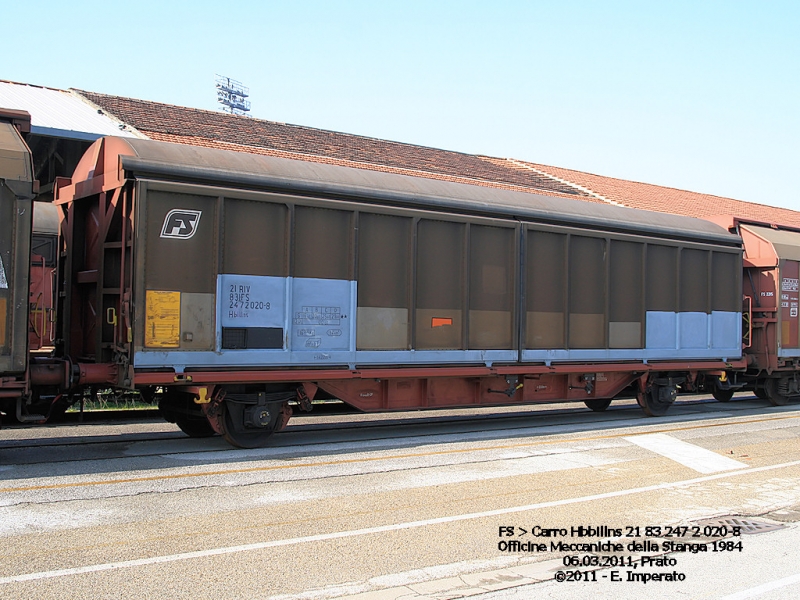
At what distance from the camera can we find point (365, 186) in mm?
10727

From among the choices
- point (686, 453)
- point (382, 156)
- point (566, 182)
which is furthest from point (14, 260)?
point (566, 182)

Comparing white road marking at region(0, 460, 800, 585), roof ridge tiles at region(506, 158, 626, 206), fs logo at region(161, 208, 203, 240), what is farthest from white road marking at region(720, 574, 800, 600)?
roof ridge tiles at region(506, 158, 626, 206)

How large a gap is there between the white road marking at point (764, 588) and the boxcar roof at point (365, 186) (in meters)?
6.97

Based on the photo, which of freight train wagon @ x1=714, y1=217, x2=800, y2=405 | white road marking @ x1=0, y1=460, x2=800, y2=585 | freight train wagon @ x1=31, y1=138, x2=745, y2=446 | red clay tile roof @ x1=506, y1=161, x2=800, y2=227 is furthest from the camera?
red clay tile roof @ x1=506, y1=161, x2=800, y2=227

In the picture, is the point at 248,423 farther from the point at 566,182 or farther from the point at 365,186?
the point at 566,182

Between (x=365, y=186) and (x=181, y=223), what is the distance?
2.66 m

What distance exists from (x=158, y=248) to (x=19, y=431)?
424 cm

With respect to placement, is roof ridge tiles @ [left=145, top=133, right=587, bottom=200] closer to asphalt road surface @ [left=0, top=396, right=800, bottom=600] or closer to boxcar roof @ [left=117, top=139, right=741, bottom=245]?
boxcar roof @ [left=117, top=139, right=741, bottom=245]

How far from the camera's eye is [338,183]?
1048 cm

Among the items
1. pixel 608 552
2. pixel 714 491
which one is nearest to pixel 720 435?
pixel 714 491

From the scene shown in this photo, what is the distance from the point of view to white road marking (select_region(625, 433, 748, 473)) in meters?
9.52

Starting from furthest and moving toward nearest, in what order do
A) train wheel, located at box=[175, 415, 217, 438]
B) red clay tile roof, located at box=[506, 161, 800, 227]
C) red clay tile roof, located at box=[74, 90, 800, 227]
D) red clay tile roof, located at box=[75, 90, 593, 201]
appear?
red clay tile roof, located at box=[506, 161, 800, 227], red clay tile roof, located at box=[74, 90, 800, 227], red clay tile roof, located at box=[75, 90, 593, 201], train wheel, located at box=[175, 415, 217, 438]

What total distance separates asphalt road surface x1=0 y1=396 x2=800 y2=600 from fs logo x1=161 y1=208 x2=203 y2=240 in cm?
263

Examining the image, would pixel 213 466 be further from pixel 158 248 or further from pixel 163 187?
pixel 163 187
